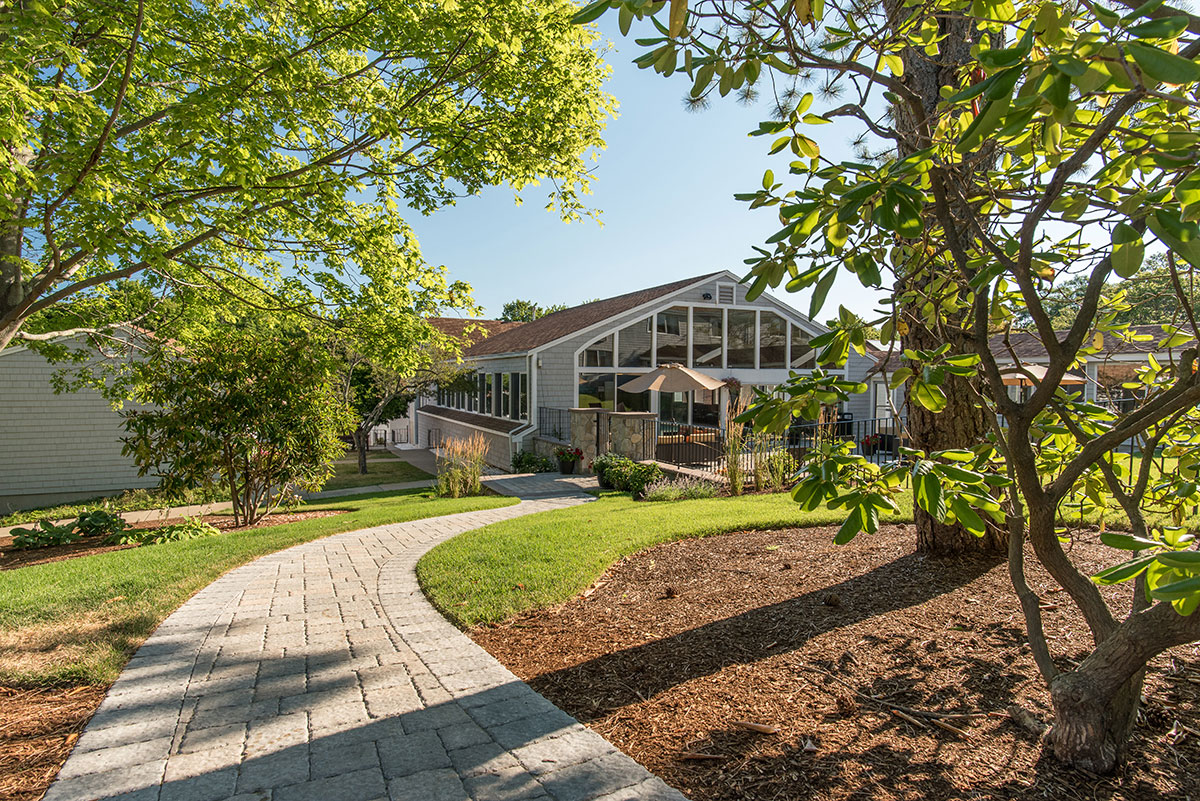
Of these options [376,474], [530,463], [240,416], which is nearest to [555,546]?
[240,416]

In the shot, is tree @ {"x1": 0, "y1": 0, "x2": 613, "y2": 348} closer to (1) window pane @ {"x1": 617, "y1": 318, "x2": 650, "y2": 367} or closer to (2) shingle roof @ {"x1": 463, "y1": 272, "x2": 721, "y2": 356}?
(2) shingle roof @ {"x1": 463, "y1": 272, "x2": 721, "y2": 356}

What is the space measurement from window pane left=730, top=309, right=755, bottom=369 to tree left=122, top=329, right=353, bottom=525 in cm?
1369

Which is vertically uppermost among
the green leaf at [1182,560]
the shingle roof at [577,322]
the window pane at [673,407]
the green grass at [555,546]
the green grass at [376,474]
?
the shingle roof at [577,322]

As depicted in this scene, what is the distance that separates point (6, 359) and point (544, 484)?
44.1 ft

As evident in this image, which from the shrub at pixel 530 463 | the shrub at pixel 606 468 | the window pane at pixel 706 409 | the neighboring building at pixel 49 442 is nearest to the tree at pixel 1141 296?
the shrub at pixel 606 468

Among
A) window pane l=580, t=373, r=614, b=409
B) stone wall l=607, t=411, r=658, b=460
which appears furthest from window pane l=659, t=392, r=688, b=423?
stone wall l=607, t=411, r=658, b=460

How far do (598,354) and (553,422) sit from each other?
2565mm

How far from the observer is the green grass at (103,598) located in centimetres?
394

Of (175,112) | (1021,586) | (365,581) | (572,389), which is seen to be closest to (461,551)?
(365,581)

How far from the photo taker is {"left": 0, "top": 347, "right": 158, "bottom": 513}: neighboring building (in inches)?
579

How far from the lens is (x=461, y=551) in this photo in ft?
22.1

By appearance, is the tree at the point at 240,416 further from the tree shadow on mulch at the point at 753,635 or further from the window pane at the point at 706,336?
the window pane at the point at 706,336

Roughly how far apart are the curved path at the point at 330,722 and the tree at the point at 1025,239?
1.67 metres

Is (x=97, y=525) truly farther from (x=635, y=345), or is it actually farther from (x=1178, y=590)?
(x=635, y=345)
